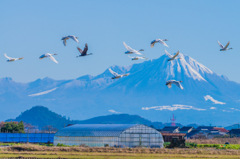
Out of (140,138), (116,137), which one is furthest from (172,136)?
(116,137)

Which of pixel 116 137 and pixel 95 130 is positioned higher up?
pixel 95 130

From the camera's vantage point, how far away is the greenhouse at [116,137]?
88750 mm

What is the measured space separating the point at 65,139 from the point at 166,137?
23.8 metres

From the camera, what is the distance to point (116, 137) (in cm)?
8862

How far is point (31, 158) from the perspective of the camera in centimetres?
5584

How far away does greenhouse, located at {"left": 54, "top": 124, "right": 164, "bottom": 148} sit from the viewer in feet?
291

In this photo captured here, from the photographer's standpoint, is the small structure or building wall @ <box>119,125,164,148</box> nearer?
building wall @ <box>119,125,164,148</box>

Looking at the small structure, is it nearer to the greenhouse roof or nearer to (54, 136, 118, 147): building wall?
the greenhouse roof

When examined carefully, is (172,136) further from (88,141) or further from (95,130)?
(88,141)

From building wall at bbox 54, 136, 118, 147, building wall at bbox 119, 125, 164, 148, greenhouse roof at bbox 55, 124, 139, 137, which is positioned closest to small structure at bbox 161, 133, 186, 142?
building wall at bbox 119, 125, 164, 148

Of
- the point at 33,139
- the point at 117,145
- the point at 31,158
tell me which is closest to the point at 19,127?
the point at 33,139

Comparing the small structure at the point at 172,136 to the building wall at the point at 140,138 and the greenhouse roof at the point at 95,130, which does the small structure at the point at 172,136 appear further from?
the greenhouse roof at the point at 95,130

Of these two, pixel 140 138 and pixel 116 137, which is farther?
pixel 140 138

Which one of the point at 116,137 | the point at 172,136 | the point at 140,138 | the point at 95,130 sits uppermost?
the point at 95,130
